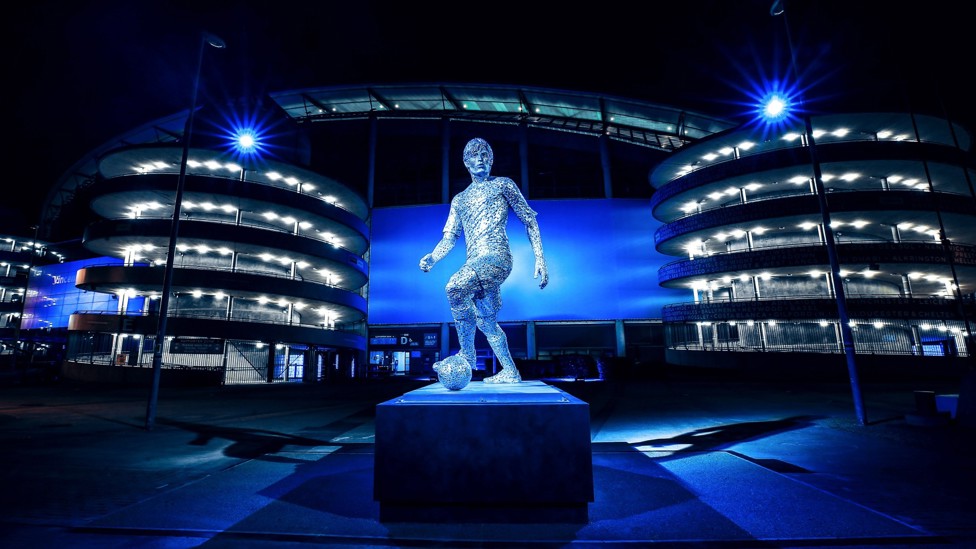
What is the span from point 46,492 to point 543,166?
144ft

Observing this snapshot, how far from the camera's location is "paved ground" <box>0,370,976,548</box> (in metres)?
3.08

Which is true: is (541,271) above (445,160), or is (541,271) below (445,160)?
below

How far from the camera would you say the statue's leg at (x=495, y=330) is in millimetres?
4656

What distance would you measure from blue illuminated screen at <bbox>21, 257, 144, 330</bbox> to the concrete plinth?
171 ft

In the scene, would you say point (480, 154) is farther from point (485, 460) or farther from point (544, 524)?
point (544, 524)

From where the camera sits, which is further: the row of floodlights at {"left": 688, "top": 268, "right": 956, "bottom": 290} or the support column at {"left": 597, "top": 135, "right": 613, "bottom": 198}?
the support column at {"left": 597, "top": 135, "right": 613, "bottom": 198}

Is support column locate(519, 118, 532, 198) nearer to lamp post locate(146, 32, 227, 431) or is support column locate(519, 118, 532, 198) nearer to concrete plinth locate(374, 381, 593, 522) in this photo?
lamp post locate(146, 32, 227, 431)

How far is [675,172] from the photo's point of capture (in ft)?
114

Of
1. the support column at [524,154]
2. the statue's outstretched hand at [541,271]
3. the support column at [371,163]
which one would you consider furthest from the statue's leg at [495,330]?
the support column at [371,163]

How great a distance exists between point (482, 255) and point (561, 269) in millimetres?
33377

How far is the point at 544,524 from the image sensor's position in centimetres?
331

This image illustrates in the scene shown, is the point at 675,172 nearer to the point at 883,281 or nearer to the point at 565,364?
the point at 883,281

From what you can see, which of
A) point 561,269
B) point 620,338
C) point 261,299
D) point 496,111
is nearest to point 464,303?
point 261,299

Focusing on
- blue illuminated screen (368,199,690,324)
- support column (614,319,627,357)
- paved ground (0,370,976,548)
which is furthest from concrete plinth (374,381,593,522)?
support column (614,319,627,357)
